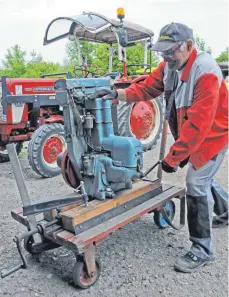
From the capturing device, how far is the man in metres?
2.42

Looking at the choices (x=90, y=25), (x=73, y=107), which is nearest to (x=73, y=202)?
(x=73, y=107)

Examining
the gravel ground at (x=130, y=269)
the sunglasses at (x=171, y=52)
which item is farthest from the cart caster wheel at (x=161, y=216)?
the sunglasses at (x=171, y=52)

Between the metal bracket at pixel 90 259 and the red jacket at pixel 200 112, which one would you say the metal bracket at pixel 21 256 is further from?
the red jacket at pixel 200 112

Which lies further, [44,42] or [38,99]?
[44,42]

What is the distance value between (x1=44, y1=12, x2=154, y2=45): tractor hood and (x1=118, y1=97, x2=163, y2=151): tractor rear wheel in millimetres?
1178

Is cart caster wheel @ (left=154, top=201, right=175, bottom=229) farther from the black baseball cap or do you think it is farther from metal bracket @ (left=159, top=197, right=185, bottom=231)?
the black baseball cap

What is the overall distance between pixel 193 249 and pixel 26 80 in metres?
3.65

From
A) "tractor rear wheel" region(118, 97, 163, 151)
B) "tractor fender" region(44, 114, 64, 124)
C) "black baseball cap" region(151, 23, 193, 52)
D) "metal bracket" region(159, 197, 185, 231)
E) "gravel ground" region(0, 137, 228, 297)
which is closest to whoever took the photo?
"gravel ground" region(0, 137, 228, 297)

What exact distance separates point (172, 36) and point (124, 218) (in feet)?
4.48

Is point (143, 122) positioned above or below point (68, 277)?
above

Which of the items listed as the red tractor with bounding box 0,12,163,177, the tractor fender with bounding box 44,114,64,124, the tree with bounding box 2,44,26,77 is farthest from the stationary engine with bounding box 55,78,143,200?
the tree with bounding box 2,44,26,77

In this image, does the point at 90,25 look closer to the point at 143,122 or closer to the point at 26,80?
the point at 26,80

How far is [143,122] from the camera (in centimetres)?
612

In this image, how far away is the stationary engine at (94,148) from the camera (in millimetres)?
2717
